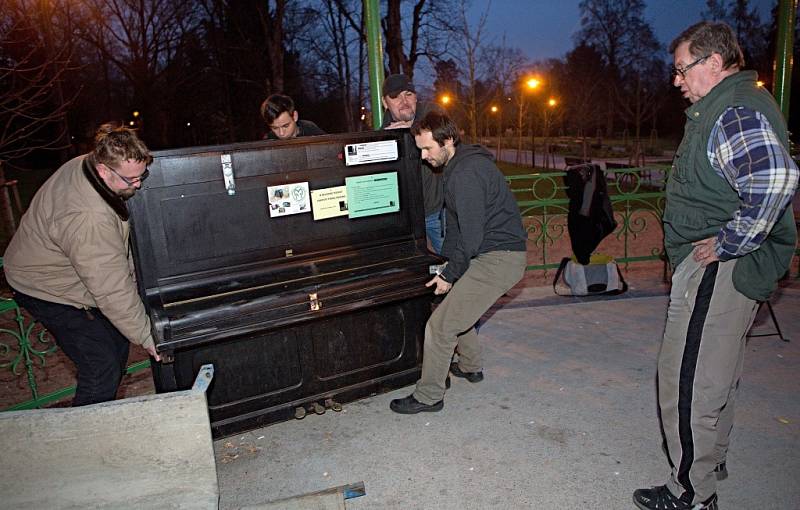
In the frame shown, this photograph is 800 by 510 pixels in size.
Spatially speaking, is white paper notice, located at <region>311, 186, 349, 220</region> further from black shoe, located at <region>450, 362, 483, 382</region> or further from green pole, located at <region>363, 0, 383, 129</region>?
black shoe, located at <region>450, 362, 483, 382</region>

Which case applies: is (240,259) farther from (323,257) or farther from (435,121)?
(435,121)

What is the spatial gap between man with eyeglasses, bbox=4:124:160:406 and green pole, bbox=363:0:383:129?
236 cm

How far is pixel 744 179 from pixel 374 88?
3352 mm

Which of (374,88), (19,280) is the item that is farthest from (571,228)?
(19,280)

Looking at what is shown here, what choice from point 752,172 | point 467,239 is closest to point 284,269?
point 467,239

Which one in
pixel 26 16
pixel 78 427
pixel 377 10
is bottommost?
pixel 78 427

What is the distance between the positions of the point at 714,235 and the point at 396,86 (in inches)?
108

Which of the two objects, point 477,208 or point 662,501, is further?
point 477,208

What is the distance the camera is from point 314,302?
3459 mm

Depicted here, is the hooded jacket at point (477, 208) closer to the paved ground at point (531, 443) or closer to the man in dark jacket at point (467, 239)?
the man in dark jacket at point (467, 239)

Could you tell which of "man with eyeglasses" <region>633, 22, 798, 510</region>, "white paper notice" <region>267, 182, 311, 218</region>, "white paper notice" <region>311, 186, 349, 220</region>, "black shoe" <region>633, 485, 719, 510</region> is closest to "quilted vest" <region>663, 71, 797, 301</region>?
"man with eyeglasses" <region>633, 22, 798, 510</region>

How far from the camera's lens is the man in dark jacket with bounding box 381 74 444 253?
4586mm

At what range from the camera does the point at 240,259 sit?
3.70 m

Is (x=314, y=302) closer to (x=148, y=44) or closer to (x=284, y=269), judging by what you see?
(x=284, y=269)
